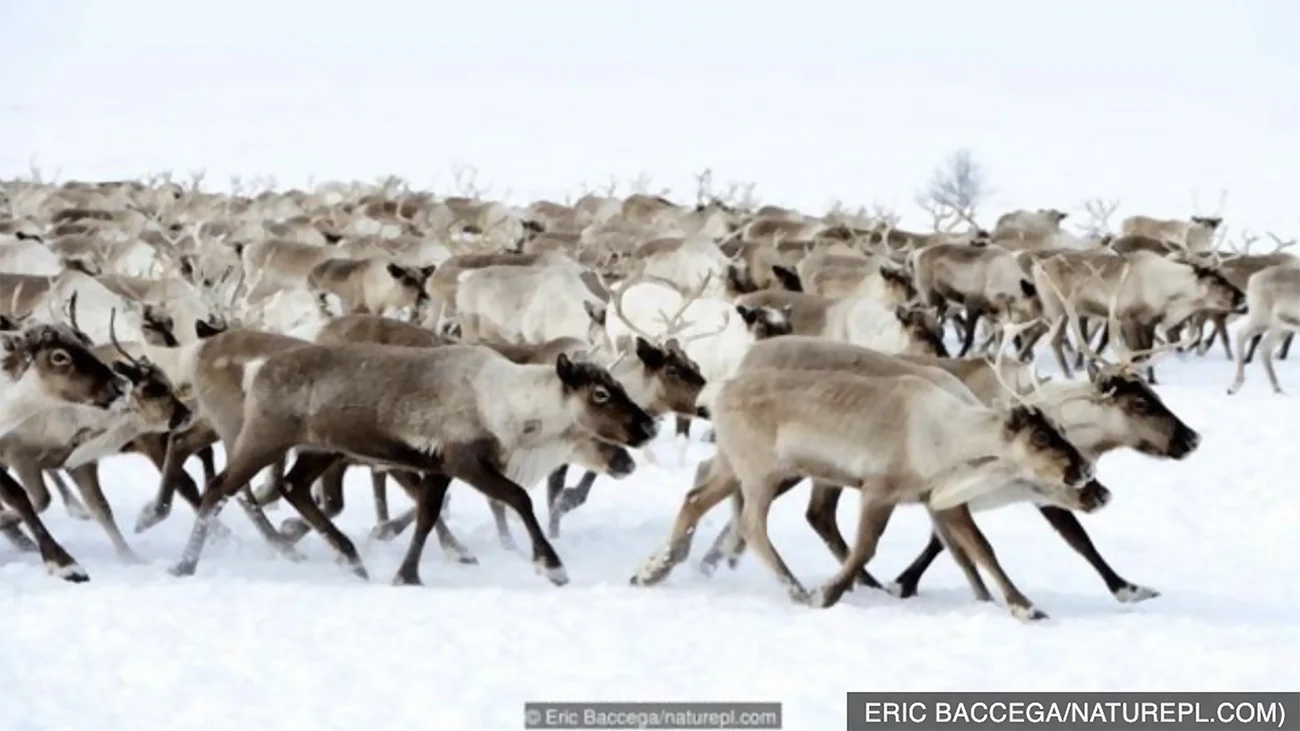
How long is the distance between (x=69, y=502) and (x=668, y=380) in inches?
115

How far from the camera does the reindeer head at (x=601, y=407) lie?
760 cm

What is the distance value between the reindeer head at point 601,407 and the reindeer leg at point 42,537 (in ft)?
6.70

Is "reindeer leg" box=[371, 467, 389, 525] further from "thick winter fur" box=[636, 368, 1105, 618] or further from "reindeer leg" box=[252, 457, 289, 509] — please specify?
"thick winter fur" box=[636, 368, 1105, 618]

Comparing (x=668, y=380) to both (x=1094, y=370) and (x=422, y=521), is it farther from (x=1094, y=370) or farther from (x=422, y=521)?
(x=1094, y=370)

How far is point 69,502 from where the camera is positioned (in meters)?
8.85

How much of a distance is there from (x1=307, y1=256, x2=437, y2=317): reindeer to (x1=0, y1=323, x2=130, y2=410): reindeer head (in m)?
6.95

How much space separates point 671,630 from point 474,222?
18.0m

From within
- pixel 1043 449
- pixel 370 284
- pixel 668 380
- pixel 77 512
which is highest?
pixel 1043 449

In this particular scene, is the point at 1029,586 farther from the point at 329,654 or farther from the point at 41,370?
the point at 41,370

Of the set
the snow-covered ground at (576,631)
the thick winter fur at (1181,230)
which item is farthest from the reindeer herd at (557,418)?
the thick winter fur at (1181,230)

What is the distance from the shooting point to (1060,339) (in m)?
15.3

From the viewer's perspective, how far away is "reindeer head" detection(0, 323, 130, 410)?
A: 298 inches

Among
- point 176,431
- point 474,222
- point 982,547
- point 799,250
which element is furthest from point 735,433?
point 474,222

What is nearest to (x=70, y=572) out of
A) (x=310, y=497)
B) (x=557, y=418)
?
(x=310, y=497)
